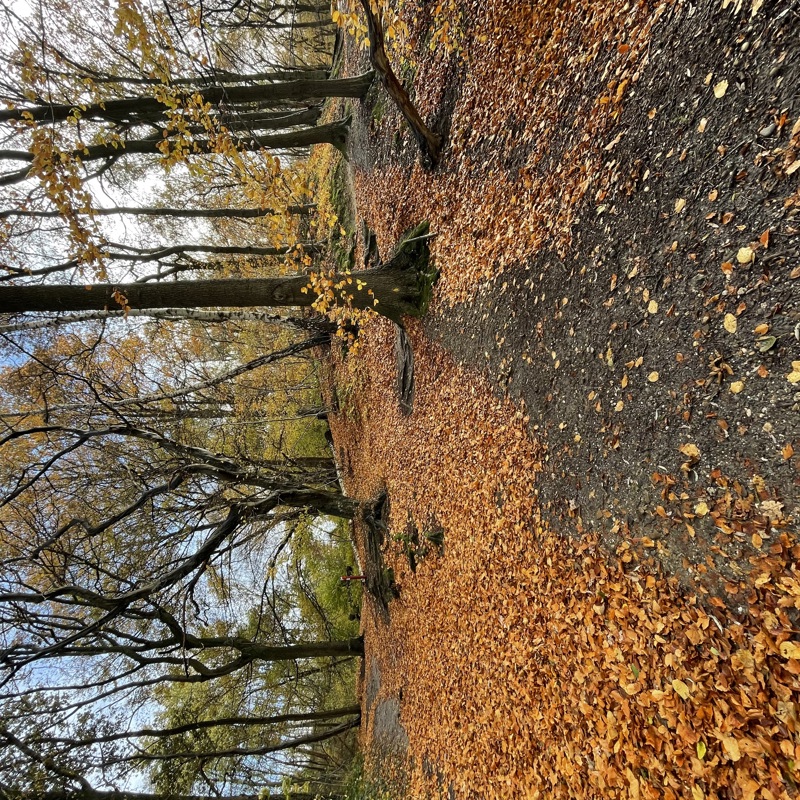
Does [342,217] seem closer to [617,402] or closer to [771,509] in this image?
[617,402]

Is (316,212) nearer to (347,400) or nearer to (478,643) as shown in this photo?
(347,400)

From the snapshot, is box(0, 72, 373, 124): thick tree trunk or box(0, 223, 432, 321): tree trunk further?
box(0, 72, 373, 124): thick tree trunk

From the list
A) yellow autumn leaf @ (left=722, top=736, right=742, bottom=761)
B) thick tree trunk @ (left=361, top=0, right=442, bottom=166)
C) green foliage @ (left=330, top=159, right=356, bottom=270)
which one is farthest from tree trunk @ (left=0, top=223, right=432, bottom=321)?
yellow autumn leaf @ (left=722, top=736, right=742, bottom=761)

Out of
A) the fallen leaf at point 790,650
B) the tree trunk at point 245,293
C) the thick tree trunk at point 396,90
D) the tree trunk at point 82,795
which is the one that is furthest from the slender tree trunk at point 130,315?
the tree trunk at point 82,795

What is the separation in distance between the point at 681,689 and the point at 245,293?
17.7ft

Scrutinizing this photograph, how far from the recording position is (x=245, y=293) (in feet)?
19.0

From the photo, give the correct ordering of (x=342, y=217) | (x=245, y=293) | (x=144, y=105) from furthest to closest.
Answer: (x=342, y=217)
(x=144, y=105)
(x=245, y=293)

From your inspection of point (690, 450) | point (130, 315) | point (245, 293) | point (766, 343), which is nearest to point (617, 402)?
point (690, 450)

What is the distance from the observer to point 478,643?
4.84 m

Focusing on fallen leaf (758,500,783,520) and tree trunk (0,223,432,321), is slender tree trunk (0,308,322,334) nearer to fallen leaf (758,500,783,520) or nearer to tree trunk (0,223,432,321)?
tree trunk (0,223,432,321)

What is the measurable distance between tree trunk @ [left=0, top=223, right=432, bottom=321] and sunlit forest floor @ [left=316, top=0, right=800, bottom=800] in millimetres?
666

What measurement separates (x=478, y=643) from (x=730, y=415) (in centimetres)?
338

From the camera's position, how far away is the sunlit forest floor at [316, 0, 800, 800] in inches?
94.8

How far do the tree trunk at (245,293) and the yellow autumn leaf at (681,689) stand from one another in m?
4.98
